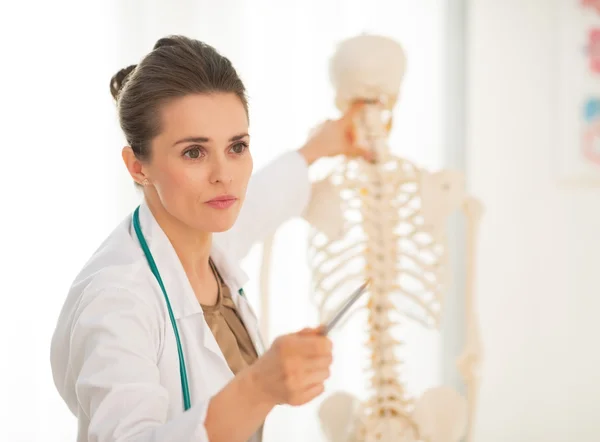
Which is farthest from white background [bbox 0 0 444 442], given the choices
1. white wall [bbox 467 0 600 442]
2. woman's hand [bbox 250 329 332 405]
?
woman's hand [bbox 250 329 332 405]

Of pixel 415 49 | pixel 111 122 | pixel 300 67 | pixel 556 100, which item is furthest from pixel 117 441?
pixel 556 100

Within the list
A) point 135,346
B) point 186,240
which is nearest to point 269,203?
point 186,240

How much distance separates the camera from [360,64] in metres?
1.59

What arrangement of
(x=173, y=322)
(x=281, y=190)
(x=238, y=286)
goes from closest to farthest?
(x=173, y=322) < (x=238, y=286) < (x=281, y=190)

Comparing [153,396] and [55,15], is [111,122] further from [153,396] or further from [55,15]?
[153,396]

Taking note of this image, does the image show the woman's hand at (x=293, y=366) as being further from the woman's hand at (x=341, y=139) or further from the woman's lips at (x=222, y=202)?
the woman's hand at (x=341, y=139)

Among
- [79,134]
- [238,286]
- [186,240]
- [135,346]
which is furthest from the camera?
[79,134]

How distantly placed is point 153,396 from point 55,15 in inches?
59.8

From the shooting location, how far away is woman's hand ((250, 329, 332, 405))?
927mm

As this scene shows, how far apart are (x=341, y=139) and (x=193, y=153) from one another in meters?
0.54

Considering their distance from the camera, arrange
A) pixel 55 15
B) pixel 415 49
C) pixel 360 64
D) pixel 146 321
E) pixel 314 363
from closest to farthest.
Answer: pixel 314 363, pixel 146 321, pixel 360 64, pixel 55 15, pixel 415 49

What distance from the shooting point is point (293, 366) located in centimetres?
93

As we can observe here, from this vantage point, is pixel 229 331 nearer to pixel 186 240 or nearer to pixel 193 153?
pixel 186 240

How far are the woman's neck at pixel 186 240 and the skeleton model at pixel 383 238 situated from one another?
33cm
